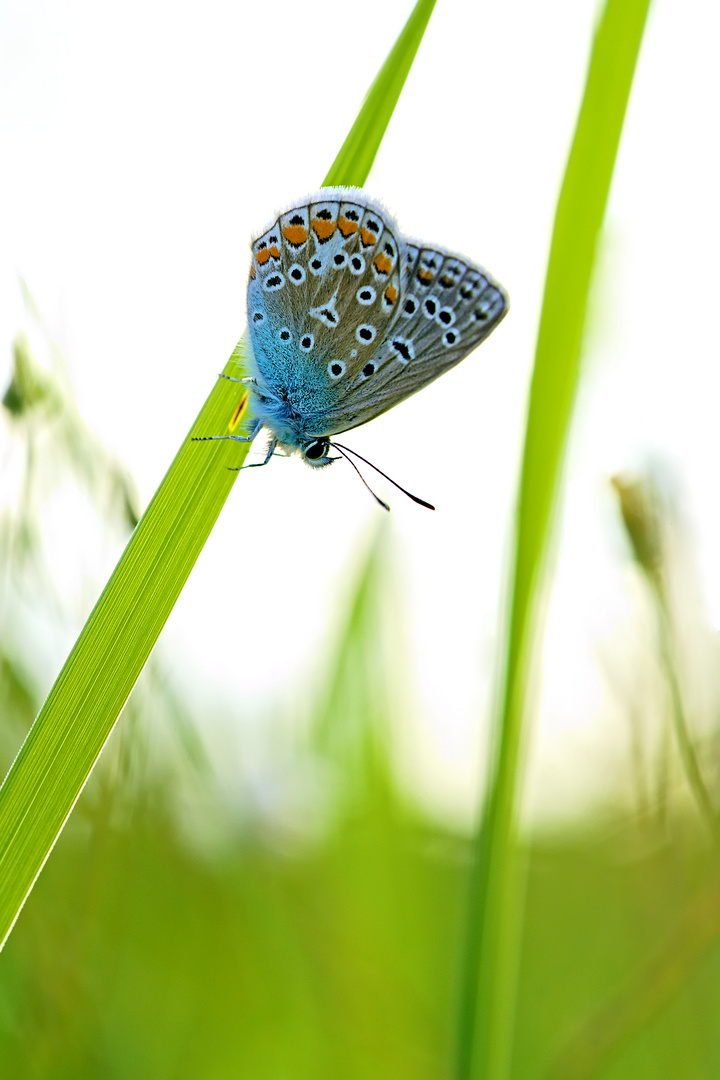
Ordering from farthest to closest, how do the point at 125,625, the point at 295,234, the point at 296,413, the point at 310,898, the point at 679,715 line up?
the point at 310,898 → the point at 296,413 → the point at 295,234 → the point at 679,715 → the point at 125,625

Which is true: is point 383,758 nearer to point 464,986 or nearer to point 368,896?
point 368,896

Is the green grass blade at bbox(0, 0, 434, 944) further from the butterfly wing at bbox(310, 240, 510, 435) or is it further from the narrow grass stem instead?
the narrow grass stem

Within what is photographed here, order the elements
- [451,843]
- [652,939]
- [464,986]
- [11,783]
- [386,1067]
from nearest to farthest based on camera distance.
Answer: [11,783] → [464,986] → [386,1067] → [652,939] → [451,843]

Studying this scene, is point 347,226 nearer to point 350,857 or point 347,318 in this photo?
point 347,318

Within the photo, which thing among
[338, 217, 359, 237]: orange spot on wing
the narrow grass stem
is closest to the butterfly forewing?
[338, 217, 359, 237]: orange spot on wing

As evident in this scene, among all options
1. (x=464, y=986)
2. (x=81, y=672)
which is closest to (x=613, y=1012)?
(x=464, y=986)

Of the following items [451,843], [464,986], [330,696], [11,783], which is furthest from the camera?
[451,843]

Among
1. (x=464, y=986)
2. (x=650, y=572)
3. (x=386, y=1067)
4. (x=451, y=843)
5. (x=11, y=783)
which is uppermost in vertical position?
(x=11, y=783)

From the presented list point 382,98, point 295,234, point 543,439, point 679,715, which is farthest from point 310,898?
point 382,98
